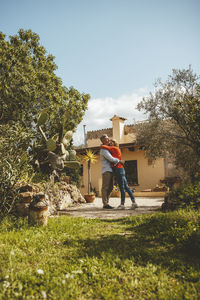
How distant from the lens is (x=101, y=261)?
2.41 m

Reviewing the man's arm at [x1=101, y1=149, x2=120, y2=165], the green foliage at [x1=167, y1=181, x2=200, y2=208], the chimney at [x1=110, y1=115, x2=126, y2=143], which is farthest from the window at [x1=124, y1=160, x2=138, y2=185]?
the green foliage at [x1=167, y1=181, x2=200, y2=208]

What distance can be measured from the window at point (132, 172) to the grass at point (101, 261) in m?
11.6

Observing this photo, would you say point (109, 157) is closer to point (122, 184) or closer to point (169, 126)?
point (122, 184)

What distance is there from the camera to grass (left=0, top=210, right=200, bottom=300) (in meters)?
1.83

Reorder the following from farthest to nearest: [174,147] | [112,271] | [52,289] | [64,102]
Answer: [64,102], [174,147], [112,271], [52,289]

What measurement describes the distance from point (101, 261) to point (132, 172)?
13296 millimetres

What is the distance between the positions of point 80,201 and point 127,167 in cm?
747

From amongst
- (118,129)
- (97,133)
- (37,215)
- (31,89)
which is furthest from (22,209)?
(97,133)

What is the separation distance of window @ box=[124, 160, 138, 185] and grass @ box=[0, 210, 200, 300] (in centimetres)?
1160

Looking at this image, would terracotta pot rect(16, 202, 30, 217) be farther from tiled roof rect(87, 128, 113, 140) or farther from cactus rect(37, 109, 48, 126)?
tiled roof rect(87, 128, 113, 140)

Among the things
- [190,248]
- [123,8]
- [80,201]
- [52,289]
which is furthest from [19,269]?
[123,8]

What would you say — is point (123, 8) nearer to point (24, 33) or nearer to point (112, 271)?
point (24, 33)

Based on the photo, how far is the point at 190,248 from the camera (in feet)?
8.79

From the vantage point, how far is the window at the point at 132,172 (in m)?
15.4
